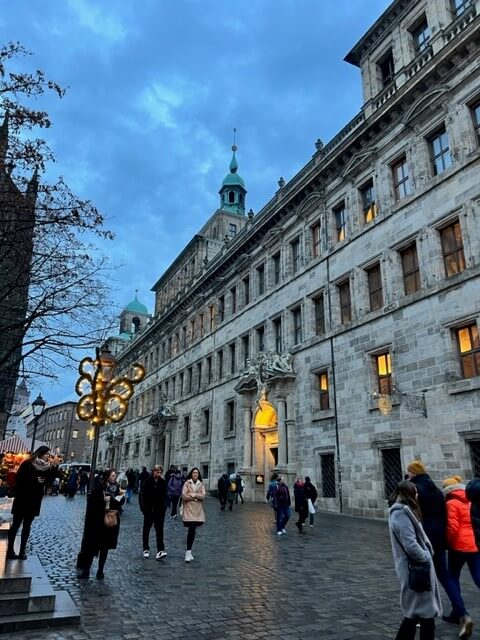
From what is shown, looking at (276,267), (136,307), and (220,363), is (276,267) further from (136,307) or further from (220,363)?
(136,307)

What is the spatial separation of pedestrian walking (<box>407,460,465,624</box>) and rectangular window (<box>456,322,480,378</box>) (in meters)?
11.0

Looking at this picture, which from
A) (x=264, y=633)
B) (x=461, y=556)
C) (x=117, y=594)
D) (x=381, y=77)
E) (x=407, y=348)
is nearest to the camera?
(x=264, y=633)

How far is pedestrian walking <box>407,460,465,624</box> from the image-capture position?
19.2 feet

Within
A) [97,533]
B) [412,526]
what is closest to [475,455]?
[97,533]

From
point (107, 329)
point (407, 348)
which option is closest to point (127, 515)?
point (107, 329)

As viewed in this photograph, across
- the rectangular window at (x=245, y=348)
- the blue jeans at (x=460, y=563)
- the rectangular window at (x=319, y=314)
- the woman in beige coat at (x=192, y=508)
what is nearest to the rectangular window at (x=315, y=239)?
the rectangular window at (x=319, y=314)

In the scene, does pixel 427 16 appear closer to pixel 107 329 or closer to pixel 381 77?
pixel 381 77

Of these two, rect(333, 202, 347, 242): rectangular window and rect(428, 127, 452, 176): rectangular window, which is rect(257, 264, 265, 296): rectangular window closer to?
rect(333, 202, 347, 242): rectangular window

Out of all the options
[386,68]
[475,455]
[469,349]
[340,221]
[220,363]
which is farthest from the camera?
[220,363]

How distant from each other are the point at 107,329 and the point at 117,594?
796 centimetres

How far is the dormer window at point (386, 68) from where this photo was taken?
23.4 metres

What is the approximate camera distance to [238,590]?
24.2 ft

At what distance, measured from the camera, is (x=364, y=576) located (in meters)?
8.55

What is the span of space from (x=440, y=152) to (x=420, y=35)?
6899 millimetres
